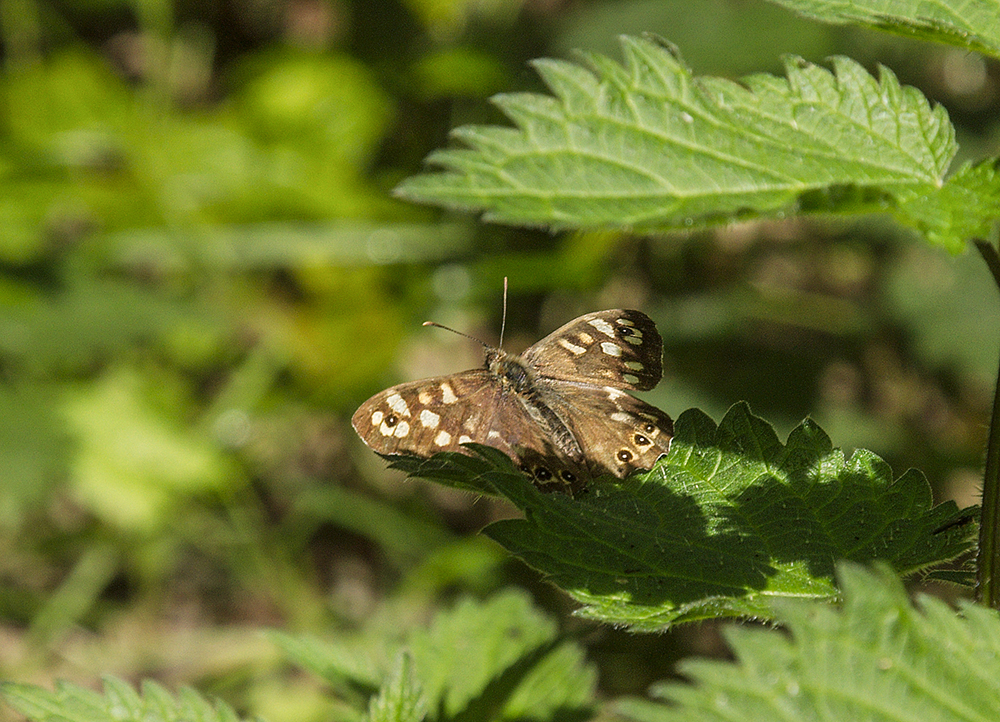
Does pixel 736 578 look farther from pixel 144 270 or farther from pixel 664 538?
pixel 144 270

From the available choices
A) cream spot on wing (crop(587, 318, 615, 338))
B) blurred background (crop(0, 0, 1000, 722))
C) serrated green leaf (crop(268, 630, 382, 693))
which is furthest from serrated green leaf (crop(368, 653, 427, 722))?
blurred background (crop(0, 0, 1000, 722))

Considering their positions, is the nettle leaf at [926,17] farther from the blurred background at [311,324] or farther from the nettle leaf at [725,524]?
the blurred background at [311,324]

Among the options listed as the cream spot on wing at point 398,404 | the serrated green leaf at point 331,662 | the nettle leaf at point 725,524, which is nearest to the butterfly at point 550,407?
the cream spot on wing at point 398,404

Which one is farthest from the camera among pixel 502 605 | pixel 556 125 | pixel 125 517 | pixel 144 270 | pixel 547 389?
pixel 144 270

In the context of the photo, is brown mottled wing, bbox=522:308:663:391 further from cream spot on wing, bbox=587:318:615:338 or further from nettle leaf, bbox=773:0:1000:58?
nettle leaf, bbox=773:0:1000:58

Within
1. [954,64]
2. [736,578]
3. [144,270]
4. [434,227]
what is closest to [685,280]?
[434,227]

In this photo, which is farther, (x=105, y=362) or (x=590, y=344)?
(x=105, y=362)

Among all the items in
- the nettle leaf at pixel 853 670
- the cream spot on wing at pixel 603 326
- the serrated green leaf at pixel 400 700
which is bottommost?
the serrated green leaf at pixel 400 700
